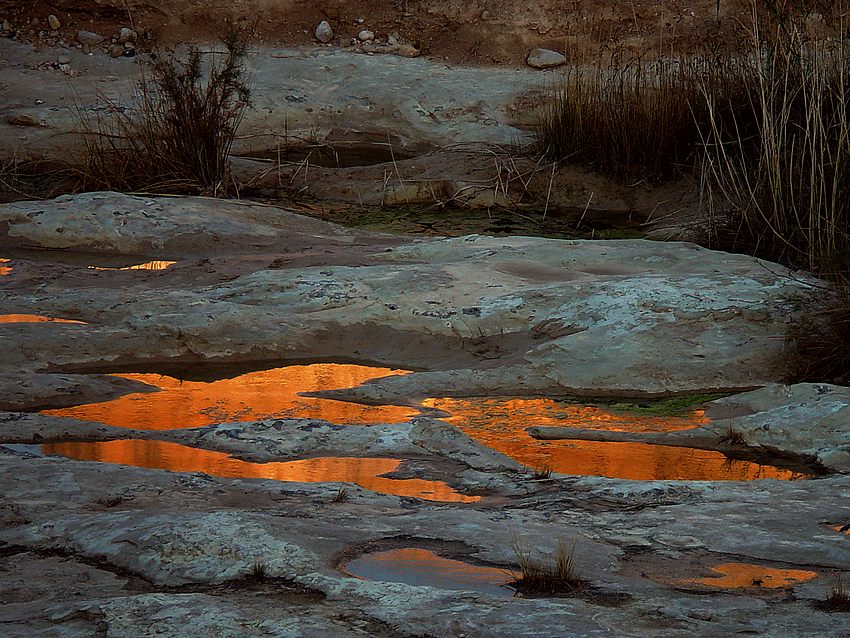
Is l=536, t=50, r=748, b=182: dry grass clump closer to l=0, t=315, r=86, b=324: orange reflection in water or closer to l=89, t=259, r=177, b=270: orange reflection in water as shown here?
l=89, t=259, r=177, b=270: orange reflection in water

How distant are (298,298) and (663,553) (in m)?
2.40

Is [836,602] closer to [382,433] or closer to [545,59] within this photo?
[382,433]

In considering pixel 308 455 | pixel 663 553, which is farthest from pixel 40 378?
pixel 663 553

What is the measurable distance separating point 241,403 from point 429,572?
61.4 inches

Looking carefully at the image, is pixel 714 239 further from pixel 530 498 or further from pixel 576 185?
pixel 530 498

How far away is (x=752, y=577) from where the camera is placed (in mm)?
2045

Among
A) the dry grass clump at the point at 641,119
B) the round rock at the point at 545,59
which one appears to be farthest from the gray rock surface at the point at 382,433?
the round rock at the point at 545,59

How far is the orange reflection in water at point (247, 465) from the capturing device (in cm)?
268

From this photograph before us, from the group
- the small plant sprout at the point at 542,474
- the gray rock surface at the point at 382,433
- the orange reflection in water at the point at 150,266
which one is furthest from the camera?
the orange reflection in water at the point at 150,266

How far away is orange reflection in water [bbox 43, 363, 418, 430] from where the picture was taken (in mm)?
3234

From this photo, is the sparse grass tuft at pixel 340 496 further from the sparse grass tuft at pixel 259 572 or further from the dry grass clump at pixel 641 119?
the dry grass clump at pixel 641 119

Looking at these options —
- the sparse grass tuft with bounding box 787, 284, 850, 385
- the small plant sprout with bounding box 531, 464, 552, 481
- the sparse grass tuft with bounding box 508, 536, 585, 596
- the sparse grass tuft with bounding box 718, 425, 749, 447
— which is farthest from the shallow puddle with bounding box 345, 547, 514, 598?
the sparse grass tuft with bounding box 787, 284, 850, 385

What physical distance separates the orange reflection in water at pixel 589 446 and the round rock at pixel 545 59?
6.81 m

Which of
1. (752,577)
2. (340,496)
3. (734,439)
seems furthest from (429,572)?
(734,439)
